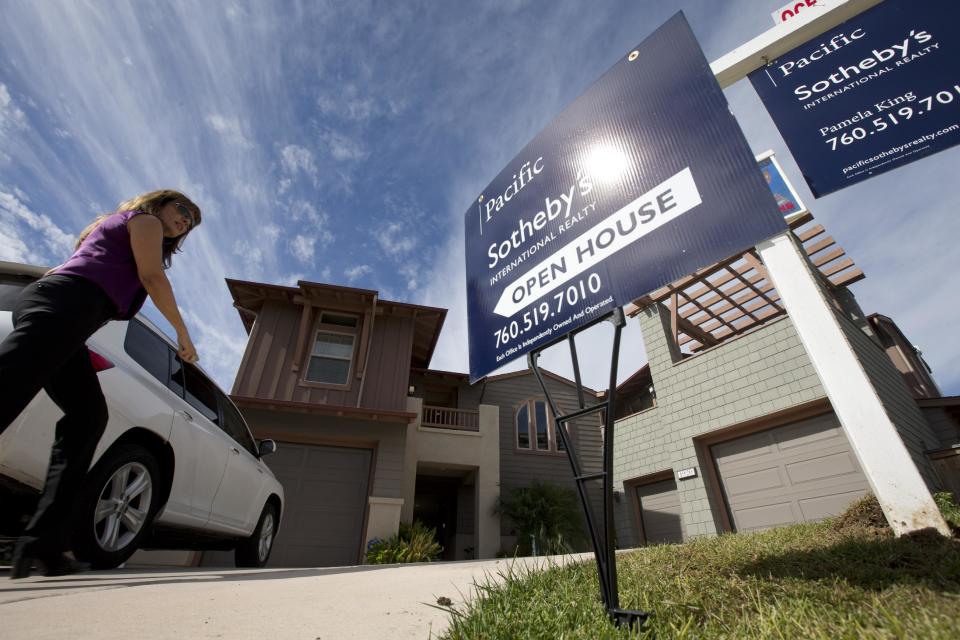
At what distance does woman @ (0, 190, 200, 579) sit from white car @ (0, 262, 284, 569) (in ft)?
0.83

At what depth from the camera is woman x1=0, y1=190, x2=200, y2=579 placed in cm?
173

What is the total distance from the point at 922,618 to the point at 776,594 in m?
0.53

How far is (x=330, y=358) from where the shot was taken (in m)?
11.2

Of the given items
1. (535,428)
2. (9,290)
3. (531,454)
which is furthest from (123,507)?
(535,428)

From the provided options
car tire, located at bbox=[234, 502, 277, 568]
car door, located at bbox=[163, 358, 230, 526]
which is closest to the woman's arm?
car door, located at bbox=[163, 358, 230, 526]

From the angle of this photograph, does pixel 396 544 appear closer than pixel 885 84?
No

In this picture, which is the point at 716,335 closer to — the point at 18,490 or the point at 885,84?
the point at 885,84

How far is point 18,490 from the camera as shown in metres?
2.29

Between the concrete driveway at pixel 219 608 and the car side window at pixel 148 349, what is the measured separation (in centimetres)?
133

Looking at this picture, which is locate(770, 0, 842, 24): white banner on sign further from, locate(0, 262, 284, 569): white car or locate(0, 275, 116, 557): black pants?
locate(0, 262, 284, 569): white car

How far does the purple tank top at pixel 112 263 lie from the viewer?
1.99m

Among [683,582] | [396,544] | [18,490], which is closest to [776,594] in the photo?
[683,582]

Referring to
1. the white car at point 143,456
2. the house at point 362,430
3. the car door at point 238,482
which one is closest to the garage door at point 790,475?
the house at point 362,430

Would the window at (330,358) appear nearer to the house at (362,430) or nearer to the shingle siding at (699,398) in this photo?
the house at (362,430)
